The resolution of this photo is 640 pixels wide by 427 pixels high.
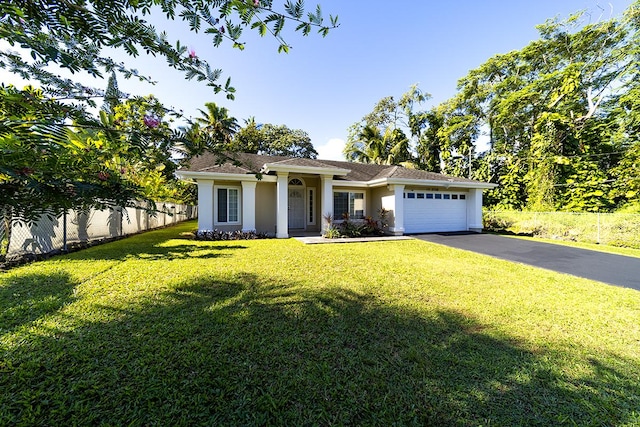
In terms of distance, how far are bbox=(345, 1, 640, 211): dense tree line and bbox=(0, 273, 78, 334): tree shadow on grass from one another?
939 inches

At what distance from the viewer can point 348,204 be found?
14.9 meters

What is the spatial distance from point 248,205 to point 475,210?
44.2ft

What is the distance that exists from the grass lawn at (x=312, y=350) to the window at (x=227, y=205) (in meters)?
6.68

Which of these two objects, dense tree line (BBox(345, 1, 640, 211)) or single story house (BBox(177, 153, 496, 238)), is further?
dense tree line (BBox(345, 1, 640, 211))

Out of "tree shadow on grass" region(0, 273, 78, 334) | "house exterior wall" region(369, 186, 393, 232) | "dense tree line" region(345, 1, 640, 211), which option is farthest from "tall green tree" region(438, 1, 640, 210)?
"tree shadow on grass" region(0, 273, 78, 334)

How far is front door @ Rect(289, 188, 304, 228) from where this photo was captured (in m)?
14.8

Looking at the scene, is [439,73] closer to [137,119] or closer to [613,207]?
[613,207]

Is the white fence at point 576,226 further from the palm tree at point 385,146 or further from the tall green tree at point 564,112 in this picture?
the palm tree at point 385,146

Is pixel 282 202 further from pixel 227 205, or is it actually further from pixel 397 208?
pixel 397 208

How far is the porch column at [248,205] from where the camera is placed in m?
12.3

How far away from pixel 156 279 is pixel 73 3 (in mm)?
5410

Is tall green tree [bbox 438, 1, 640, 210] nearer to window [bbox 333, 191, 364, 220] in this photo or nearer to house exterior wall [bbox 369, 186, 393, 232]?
house exterior wall [bbox 369, 186, 393, 232]

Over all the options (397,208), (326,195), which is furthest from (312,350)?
(397,208)

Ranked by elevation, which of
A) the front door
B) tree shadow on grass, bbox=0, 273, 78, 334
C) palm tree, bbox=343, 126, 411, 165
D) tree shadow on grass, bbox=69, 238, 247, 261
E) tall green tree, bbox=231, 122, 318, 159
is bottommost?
tree shadow on grass, bbox=0, 273, 78, 334
